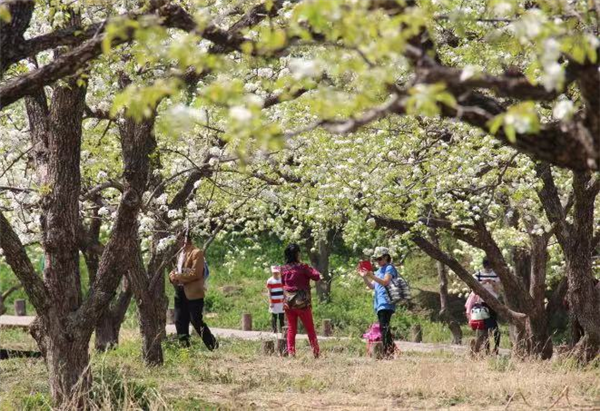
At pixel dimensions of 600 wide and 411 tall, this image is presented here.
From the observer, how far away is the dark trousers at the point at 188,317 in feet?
48.7

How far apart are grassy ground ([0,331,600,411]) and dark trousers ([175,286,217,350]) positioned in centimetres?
91

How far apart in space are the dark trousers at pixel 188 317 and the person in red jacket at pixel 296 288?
147 centimetres

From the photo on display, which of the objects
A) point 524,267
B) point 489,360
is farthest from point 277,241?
point 489,360

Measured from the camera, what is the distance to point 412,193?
1285 cm

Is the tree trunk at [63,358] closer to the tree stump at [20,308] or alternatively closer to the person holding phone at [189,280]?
the person holding phone at [189,280]

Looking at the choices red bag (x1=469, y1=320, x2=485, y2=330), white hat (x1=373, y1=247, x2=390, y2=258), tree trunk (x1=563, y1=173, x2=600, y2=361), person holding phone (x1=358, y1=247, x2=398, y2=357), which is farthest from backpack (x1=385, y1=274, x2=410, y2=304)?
tree trunk (x1=563, y1=173, x2=600, y2=361)

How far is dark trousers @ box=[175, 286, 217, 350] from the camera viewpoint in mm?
14836

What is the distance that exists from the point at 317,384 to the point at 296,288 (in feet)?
10.8

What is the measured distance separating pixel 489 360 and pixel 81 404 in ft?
18.4

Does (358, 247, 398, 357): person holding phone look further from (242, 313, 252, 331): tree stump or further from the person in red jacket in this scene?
(242, 313, 252, 331): tree stump

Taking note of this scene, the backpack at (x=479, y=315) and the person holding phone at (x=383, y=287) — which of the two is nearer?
the person holding phone at (x=383, y=287)

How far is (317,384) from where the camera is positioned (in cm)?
1084

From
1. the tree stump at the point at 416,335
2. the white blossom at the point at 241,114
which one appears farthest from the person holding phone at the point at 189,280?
the white blossom at the point at 241,114

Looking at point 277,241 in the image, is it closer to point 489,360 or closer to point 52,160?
point 489,360
